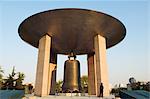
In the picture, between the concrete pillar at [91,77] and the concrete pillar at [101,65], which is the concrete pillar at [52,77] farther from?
the concrete pillar at [101,65]

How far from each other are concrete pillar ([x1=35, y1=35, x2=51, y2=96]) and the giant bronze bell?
3.74 metres

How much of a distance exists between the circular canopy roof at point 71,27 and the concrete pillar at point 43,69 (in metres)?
1.17

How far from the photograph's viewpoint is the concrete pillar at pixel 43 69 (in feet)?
74.2

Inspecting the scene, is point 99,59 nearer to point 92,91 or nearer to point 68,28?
point 68,28

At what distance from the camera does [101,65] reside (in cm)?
2334

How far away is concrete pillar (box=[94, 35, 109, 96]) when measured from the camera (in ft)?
74.6

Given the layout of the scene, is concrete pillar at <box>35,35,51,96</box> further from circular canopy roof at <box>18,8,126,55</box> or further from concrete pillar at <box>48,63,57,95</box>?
concrete pillar at <box>48,63,57,95</box>

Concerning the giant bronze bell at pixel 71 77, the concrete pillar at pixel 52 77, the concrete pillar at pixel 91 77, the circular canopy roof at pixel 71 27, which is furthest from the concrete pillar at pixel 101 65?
the concrete pillar at pixel 52 77

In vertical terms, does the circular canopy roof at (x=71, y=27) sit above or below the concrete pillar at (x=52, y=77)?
above

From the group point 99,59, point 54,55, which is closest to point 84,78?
point 54,55

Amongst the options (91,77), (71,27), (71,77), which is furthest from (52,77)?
(71,27)

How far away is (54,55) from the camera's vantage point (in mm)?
31797

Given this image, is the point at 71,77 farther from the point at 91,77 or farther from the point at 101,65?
the point at 101,65

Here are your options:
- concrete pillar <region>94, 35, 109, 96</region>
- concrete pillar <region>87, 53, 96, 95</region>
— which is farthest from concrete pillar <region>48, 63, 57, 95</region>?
concrete pillar <region>94, 35, 109, 96</region>
